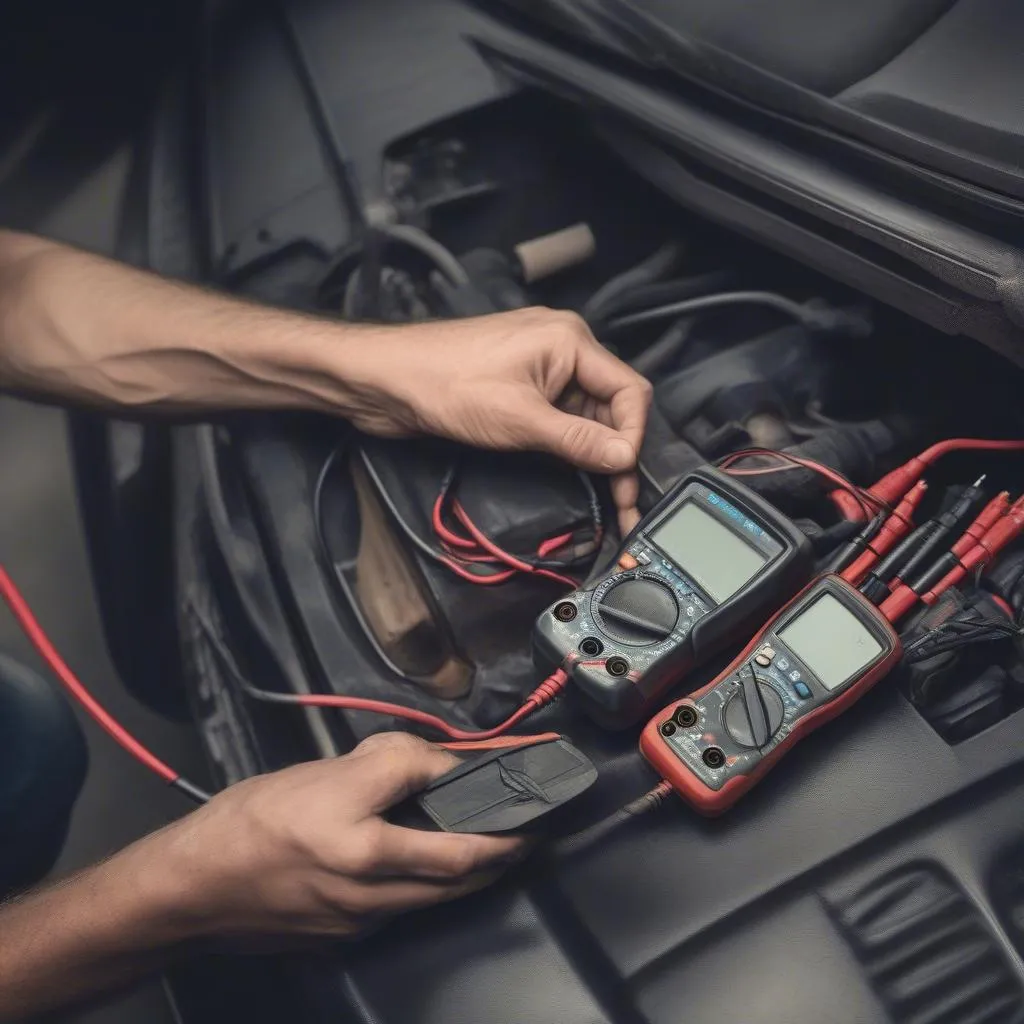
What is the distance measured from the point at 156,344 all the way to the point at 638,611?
601 mm

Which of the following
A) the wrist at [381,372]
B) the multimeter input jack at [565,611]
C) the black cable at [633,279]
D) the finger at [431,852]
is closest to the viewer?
the finger at [431,852]

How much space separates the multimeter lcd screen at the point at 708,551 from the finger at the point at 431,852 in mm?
276

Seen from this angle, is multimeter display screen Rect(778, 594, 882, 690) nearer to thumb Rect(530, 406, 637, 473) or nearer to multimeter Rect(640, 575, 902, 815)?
multimeter Rect(640, 575, 902, 815)

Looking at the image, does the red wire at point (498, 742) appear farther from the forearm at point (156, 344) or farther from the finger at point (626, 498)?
the forearm at point (156, 344)

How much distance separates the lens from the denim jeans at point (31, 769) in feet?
3.33

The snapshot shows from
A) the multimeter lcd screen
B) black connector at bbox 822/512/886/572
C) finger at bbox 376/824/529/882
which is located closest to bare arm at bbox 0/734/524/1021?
finger at bbox 376/824/529/882

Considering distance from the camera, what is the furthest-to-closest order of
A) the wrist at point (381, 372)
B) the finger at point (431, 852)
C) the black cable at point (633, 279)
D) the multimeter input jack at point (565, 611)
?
the black cable at point (633, 279)
the wrist at point (381, 372)
the multimeter input jack at point (565, 611)
the finger at point (431, 852)

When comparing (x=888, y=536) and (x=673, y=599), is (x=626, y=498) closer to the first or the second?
(x=673, y=599)

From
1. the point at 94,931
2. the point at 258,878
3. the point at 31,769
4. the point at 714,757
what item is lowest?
the point at 31,769

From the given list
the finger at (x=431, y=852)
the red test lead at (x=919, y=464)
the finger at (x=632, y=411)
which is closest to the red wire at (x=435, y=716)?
the finger at (x=431, y=852)

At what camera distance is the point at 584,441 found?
2.93 ft

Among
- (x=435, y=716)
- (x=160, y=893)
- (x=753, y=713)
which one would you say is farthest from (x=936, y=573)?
(x=160, y=893)

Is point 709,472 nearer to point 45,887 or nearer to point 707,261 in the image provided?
point 707,261

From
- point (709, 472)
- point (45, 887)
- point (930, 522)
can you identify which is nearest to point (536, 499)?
point (709, 472)
